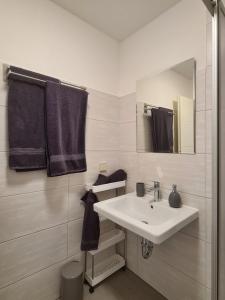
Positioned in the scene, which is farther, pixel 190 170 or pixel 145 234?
pixel 190 170

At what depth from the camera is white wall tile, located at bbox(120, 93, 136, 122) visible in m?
1.68

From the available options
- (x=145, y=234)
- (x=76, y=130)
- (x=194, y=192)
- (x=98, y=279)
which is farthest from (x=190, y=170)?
(x=98, y=279)

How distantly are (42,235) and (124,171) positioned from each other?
907 millimetres

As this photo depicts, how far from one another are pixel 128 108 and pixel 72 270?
1.50 metres

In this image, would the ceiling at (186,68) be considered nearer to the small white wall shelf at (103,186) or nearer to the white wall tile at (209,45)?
the white wall tile at (209,45)

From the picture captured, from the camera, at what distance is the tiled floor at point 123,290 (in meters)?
1.44

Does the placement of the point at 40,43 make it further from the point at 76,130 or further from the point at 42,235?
the point at 42,235

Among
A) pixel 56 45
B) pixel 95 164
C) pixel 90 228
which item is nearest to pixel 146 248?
pixel 90 228

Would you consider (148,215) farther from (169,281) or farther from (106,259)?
(106,259)

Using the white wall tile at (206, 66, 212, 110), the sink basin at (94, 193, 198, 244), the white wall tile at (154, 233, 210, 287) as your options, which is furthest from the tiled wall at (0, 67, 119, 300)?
the white wall tile at (206, 66, 212, 110)

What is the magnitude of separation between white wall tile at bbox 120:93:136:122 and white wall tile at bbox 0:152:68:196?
86cm

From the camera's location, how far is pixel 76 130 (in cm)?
145

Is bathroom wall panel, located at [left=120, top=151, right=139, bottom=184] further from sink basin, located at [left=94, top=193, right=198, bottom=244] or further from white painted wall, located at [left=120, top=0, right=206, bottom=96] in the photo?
white painted wall, located at [left=120, top=0, right=206, bottom=96]

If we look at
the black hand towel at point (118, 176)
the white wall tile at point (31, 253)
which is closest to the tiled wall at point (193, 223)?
the black hand towel at point (118, 176)
